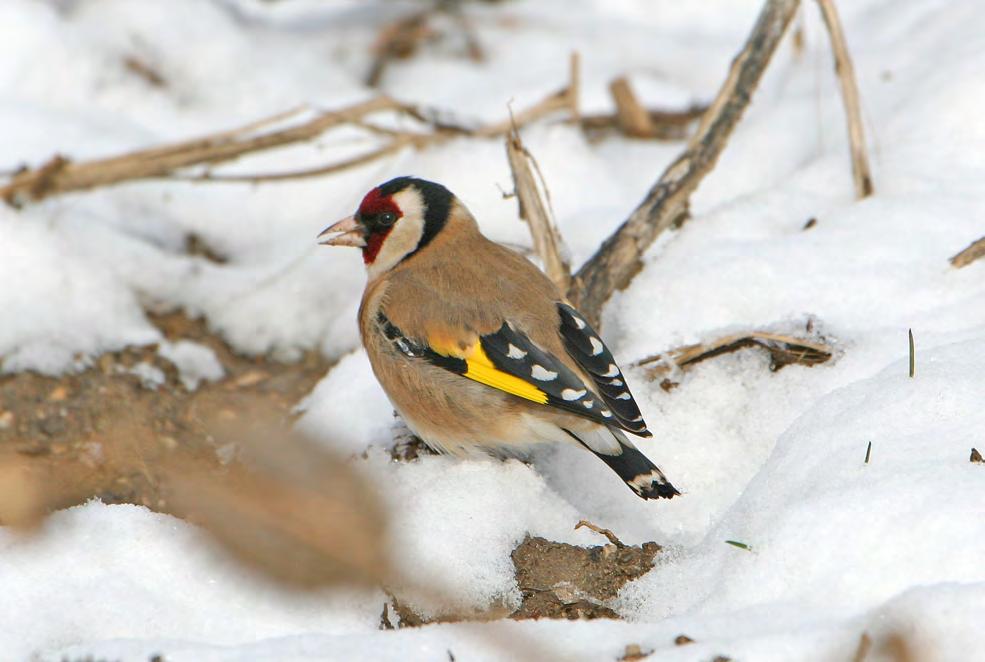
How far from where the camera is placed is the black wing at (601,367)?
11.3ft

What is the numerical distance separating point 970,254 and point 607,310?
1.23 metres

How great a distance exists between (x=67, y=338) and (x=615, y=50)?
3706 millimetres

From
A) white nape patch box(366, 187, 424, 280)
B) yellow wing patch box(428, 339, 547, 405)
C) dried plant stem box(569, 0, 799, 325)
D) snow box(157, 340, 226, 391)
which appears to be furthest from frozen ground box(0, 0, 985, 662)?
white nape patch box(366, 187, 424, 280)

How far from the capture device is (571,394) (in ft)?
11.4

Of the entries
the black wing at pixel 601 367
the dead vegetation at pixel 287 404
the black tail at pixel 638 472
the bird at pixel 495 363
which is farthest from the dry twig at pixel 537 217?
the black tail at pixel 638 472

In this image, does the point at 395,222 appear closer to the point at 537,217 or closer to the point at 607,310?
the point at 537,217

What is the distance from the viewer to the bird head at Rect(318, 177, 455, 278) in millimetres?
4250

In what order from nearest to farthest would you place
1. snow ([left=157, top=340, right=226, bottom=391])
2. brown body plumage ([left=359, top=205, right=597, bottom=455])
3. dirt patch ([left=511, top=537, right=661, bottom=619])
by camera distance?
dirt patch ([left=511, top=537, right=661, bottom=619])
brown body plumage ([left=359, top=205, right=597, bottom=455])
snow ([left=157, top=340, right=226, bottom=391])

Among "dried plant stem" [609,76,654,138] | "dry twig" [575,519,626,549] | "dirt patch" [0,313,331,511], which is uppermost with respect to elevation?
"dried plant stem" [609,76,654,138]

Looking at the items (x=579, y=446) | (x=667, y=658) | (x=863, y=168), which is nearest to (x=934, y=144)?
(x=863, y=168)

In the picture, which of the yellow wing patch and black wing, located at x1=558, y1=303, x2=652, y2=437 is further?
the yellow wing patch

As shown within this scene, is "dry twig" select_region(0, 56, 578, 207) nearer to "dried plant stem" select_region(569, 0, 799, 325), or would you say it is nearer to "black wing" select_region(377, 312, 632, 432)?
"dried plant stem" select_region(569, 0, 799, 325)

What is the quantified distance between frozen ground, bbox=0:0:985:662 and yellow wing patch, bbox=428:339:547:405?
0.24 meters

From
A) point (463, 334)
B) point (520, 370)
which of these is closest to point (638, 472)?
point (520, 370)
